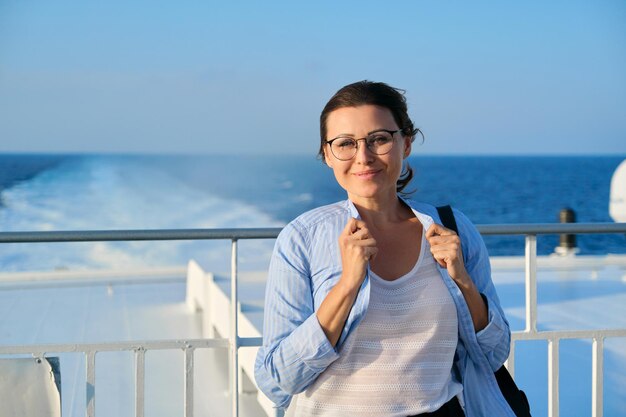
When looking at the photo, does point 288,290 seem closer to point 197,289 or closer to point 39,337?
point 39,337

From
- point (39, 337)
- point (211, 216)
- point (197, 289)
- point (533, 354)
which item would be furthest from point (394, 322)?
point (211, 216)

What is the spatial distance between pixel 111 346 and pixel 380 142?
4.56ft

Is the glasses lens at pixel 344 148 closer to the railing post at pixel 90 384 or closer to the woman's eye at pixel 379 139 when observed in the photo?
the woman's eye at pixel 379 139

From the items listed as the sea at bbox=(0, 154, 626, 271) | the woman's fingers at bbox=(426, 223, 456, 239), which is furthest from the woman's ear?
the sea at bbox=(0, 154, 626, 271)

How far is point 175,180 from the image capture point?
180 ft

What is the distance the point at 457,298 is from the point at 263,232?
1.14 m

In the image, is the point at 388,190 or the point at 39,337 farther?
the point at 39,337

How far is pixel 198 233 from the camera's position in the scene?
9.21 feet

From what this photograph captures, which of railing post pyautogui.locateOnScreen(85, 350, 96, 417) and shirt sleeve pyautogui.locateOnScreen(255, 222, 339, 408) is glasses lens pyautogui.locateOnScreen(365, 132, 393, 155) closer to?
shirt sleeve pyautogui.locateOnScreen(255, 222, 339, 408)

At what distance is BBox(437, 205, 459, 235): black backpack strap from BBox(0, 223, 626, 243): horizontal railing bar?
0.85 metres

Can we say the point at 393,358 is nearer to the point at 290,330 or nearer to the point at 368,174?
the point at 290,330

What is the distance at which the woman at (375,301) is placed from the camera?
1.75m

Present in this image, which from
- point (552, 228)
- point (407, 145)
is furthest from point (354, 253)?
point (552, 228)

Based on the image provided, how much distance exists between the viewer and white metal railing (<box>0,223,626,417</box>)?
2730mm
